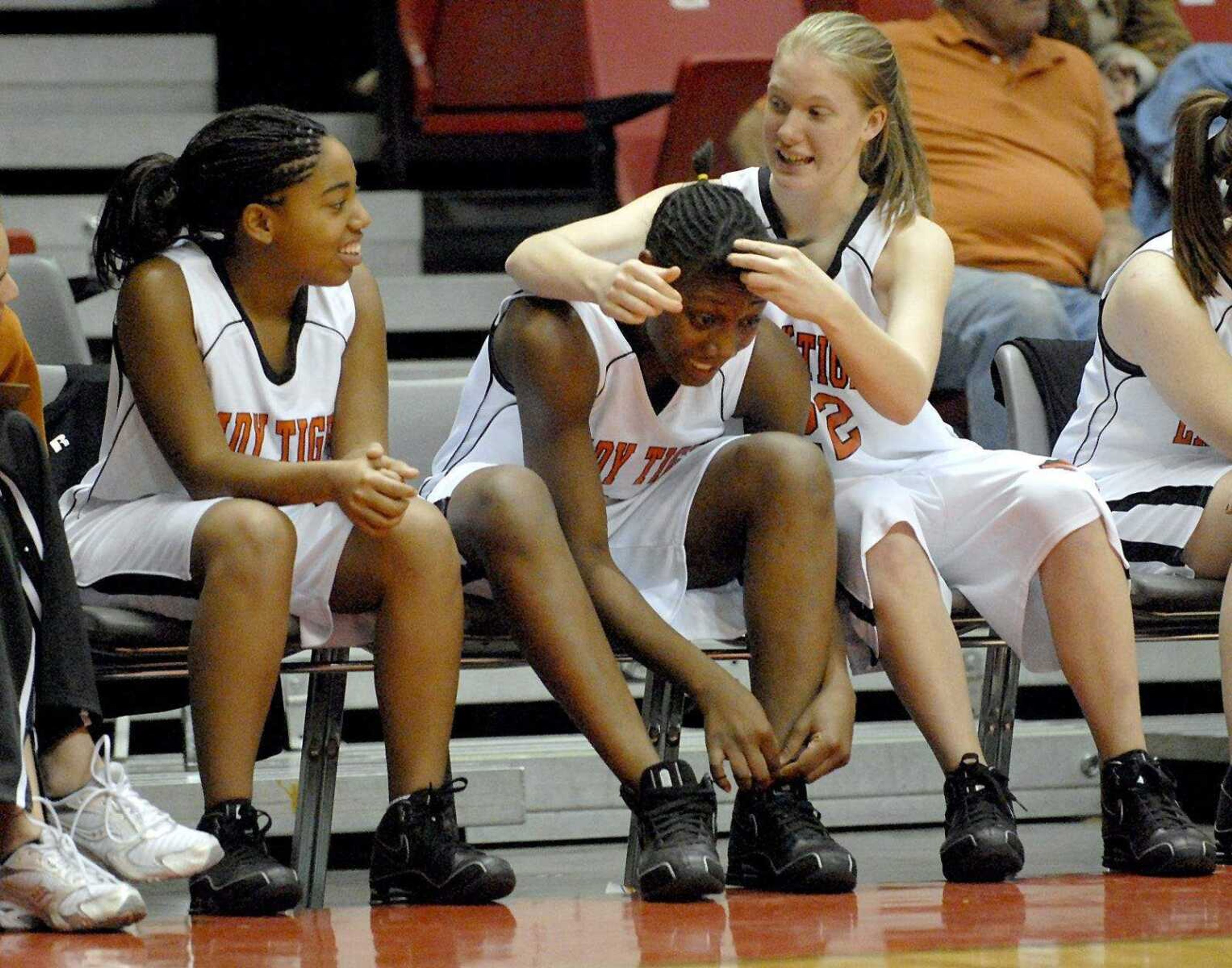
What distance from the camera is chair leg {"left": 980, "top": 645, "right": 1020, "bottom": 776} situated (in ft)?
8.14

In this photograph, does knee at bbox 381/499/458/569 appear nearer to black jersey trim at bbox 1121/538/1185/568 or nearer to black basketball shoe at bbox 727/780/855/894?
black basketball shoe at bbox 727/780/855/894

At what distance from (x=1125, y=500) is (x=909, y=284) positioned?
0.45 metres

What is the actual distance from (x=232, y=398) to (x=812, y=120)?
81 centimetres

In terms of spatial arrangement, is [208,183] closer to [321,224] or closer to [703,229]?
[321,224]

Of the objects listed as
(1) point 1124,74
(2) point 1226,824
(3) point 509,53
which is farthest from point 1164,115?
(2) point 1226,824

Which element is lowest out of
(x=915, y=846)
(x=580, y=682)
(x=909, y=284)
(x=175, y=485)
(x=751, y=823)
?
(x=915, y=846)

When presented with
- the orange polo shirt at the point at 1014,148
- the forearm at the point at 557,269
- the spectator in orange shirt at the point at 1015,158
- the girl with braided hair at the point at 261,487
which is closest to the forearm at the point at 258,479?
the girl with braided hair at the point at 261,487

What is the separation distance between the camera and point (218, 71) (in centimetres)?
480

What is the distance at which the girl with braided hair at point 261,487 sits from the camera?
6.31ft

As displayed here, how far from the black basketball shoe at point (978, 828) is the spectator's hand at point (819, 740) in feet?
0.44

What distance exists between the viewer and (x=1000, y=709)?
2492 millimetres

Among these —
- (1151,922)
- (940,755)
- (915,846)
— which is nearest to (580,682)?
(940,755)

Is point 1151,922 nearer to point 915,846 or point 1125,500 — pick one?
point 1125,500

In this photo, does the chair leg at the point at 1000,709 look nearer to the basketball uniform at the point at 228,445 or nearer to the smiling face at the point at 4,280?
the basketball uniform at the point at 228,445
